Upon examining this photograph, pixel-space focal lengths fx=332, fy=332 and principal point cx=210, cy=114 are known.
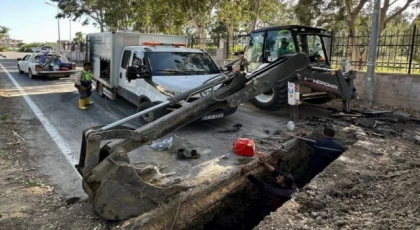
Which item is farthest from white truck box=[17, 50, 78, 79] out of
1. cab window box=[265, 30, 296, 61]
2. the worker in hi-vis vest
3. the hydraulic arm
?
the hydraulic arm

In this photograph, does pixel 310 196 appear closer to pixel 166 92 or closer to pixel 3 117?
pixel 166 92

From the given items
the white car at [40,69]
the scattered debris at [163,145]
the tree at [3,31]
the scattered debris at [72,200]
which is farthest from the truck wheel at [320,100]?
the tree at [3,31]

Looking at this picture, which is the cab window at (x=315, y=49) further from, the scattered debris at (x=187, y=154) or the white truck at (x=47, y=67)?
the white truck at (x=47, y=67)

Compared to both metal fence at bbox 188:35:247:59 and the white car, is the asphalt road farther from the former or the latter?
metal fence at bbox 188:35:247:59

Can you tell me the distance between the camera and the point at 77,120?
8641 millimetres

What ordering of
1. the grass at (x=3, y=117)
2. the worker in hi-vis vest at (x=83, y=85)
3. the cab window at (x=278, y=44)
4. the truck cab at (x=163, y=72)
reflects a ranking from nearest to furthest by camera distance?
the truck cab at (x=163, y=72) → the grass at (x=3, y=117) → the cab window at (x=278, y=44) → the worker in hi-vis vest at (x=83, y=85)

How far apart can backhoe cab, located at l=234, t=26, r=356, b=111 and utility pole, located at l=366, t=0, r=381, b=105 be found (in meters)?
1.53

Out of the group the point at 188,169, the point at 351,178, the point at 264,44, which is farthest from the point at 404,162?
the point at 264,44

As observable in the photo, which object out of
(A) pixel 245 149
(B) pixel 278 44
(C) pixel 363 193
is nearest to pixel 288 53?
(B) pixel 278 44

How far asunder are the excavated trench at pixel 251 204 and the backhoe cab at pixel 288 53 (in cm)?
196

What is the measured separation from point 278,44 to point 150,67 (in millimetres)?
3785

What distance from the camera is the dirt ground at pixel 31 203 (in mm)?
3770

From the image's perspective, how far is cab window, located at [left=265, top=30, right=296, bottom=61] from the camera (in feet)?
30.3

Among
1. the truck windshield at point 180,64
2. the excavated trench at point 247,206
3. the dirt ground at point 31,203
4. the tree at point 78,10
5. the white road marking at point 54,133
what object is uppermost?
the tree at point 78,10
